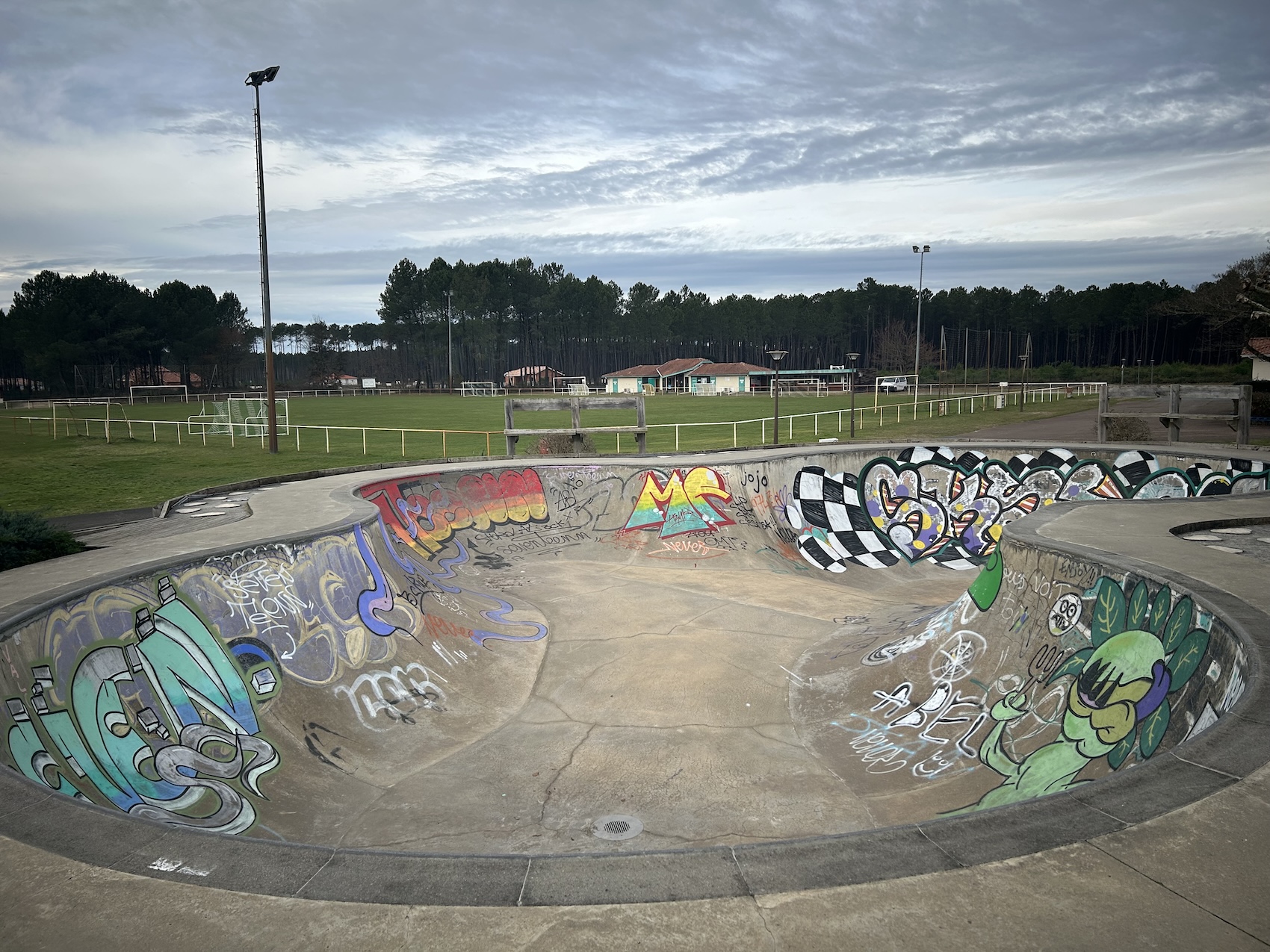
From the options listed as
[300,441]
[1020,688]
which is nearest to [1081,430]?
[1020,688]

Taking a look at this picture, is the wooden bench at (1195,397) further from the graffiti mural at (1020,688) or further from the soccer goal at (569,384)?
the soccer goal at (569,384)

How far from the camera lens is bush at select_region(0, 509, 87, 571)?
365 inches

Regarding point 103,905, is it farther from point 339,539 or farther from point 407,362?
point 407,362

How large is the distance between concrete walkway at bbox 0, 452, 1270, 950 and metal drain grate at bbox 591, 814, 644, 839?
3571 millimetres

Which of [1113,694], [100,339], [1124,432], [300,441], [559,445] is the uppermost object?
[100,339]

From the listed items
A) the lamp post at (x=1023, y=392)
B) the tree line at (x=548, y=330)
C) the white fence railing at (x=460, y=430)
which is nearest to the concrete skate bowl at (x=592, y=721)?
the white fence railing at (x=460, y=430)

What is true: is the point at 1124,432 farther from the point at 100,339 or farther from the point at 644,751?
the point at 100,339

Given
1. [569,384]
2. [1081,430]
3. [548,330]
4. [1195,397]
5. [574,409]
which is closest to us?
[1195,397]

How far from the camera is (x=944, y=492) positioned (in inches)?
724

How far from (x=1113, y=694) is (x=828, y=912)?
434 centimetres

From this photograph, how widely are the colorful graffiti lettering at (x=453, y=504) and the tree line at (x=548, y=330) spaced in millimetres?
68253

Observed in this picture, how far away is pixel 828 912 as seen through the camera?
10.0ft

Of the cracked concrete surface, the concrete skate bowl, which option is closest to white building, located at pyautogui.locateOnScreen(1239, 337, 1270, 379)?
the concrete skate bowl

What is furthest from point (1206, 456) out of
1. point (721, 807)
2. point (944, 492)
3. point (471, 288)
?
point (471, 288)
